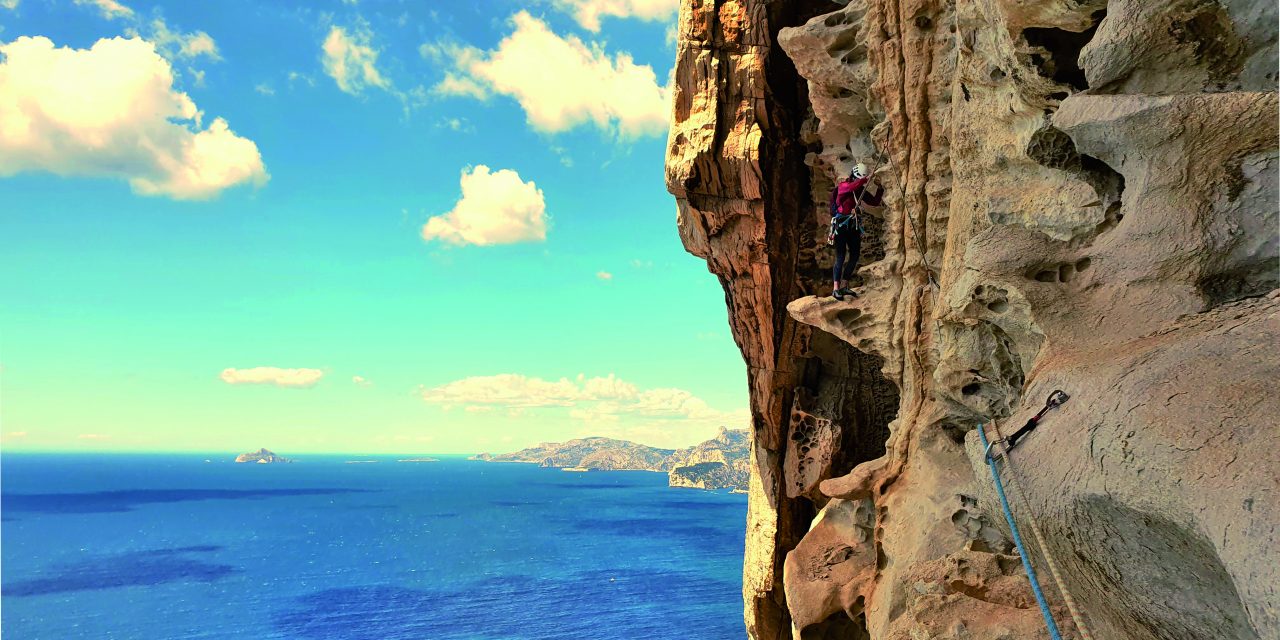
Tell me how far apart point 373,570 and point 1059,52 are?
63.8 meters

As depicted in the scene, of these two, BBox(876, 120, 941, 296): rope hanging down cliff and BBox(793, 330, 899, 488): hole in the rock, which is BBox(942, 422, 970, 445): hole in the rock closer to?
BBox(876, 120, 941, 296): rope hanging down cliff

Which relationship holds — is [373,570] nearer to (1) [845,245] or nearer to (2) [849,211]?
(1) [845,245]

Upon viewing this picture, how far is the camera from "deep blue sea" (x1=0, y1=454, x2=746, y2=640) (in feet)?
139

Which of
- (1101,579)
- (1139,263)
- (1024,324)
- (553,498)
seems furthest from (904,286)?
(553,498)

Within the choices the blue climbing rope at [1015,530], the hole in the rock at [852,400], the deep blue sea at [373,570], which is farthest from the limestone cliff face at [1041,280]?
the deep blue sea at [373,570]

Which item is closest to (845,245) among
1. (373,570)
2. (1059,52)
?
(1059,52)

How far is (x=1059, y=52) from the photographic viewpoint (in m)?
6.75

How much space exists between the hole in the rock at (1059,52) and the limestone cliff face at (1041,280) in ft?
0.08

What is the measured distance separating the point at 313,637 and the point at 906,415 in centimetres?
4153

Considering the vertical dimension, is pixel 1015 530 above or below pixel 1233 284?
below

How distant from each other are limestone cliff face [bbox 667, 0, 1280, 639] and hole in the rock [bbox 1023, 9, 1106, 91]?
0.03 m

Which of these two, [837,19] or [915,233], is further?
[837,19]

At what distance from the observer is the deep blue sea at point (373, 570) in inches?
1666

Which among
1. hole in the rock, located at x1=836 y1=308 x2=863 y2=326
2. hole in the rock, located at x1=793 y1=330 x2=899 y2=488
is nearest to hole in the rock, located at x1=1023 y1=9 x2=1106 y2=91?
hole in the rock, located at x1=836 y1=308 x2=863 y2=326
